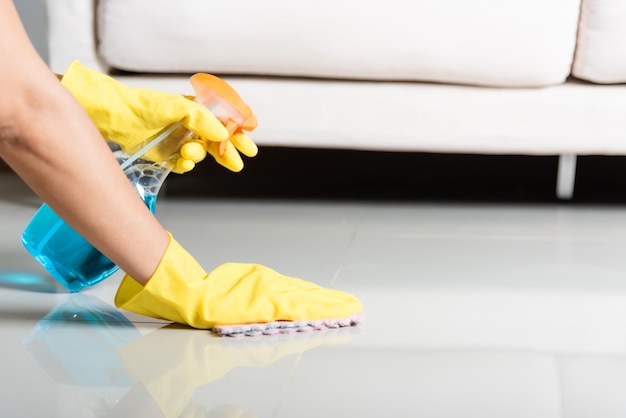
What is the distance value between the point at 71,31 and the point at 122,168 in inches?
26.4

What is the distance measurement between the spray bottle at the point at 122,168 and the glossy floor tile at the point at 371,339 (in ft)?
0.11

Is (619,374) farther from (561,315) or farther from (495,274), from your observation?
(495,274)

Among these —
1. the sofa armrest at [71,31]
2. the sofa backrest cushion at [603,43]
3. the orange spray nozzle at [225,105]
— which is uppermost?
the sofa backrest cushion at [603,43]

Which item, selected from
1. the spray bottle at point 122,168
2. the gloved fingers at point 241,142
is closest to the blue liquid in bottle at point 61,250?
the spray bottle at point 122,168

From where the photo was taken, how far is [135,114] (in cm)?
122

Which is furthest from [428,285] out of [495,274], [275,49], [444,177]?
[444,177]

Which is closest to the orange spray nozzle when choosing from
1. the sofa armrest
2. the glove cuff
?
the glove cuff

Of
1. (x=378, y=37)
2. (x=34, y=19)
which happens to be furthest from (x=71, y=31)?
(x=34, y=19)

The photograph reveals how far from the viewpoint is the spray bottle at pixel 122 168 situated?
1.21 metres

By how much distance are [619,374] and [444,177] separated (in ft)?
4.43

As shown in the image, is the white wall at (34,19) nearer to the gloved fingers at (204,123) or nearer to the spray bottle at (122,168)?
the spray bottle at (122,168)

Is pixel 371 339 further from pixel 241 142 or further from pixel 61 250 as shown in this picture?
pixel 61 250

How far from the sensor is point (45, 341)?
40.5 inches

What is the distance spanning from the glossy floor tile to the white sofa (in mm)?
195
